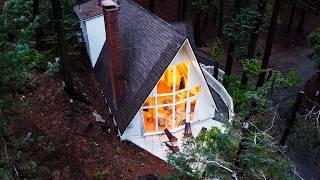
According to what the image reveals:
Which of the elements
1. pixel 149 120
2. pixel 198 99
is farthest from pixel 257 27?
pixel 149 120

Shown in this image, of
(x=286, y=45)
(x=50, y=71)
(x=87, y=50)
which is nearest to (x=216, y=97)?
(x=87, y=50)

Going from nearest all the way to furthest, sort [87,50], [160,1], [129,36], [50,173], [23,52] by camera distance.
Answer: [23,52]
[50,173]
[129,36]
[87,50]
[160,1]

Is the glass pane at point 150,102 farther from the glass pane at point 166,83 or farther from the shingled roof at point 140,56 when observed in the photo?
the shingled roof at point 140,56

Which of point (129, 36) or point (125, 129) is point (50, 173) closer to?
point (125, 129)

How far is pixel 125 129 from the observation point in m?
17.7

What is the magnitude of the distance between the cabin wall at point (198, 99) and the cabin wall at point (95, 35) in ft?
25.0

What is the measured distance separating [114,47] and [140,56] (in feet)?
5.90

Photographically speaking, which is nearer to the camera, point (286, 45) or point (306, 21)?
point (286, 45)

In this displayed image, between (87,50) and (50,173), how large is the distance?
45.0ft

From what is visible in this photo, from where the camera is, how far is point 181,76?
737 inches

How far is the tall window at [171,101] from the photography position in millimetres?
18297

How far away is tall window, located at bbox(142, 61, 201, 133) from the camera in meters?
18.3

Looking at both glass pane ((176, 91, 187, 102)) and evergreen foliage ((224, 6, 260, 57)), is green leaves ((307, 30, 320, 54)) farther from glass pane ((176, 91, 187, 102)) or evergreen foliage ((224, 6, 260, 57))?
glass pane ((176, 91, 187, 102))

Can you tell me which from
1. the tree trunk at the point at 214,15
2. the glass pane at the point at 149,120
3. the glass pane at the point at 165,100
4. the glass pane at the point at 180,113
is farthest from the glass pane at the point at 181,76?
the tree trunk at the point at 214,15
